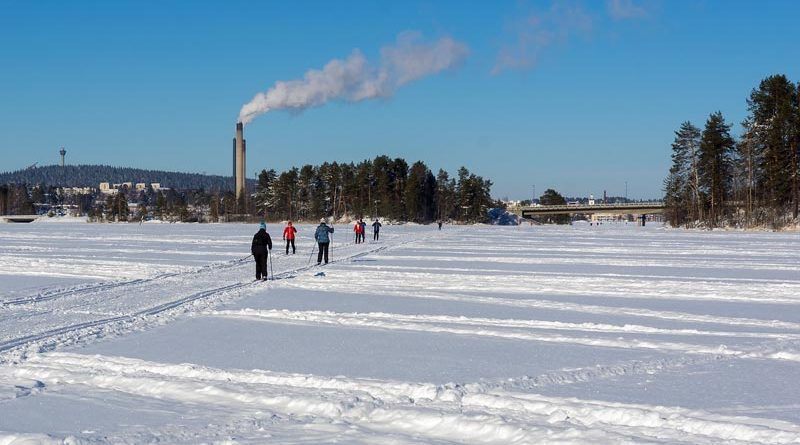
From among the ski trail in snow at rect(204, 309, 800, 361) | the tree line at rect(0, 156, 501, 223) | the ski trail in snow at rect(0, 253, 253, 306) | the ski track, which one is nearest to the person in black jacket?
the ski track

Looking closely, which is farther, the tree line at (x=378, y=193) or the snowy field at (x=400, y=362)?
the tree line at (x=378, y=193)

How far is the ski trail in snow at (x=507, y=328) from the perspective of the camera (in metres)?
8.97

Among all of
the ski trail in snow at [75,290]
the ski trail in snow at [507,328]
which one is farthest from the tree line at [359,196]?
the ski trail in snow at [507,328]

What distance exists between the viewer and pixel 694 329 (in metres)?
10.6

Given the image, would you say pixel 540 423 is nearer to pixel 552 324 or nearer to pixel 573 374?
pixel 573 374

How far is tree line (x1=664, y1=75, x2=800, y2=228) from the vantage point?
193 ft

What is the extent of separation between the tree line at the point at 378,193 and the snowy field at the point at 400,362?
90.4 m

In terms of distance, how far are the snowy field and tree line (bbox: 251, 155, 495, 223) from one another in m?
90.4

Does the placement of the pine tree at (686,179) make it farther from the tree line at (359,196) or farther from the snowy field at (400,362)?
the snowy field at (400,362)

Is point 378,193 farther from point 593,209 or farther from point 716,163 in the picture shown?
point 716,163

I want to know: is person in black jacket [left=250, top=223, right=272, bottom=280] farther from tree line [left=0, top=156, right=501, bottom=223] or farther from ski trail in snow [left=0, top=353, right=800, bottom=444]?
tree line [left=0, top=156, right=501, bottom=223]

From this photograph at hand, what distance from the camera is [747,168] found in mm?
66438

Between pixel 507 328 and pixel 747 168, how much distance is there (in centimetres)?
6358

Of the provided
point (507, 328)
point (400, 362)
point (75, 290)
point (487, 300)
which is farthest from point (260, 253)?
point (400, 362)
